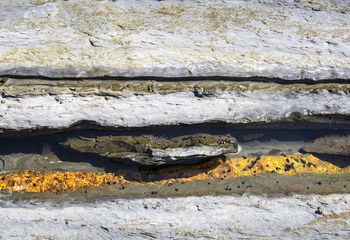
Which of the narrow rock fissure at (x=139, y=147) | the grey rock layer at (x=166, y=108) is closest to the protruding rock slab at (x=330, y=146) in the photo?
the narrow rock fissure at (x=139, y=147)

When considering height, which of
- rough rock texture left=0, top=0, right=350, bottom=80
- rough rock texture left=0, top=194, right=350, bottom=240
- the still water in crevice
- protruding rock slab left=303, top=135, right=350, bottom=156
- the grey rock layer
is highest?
rough rock texture left=0, top=0, right=350, bottom=80

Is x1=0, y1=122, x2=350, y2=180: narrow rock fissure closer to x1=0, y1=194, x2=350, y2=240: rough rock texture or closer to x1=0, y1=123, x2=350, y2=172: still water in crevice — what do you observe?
x1=0, y1=123, x2=350, y2=172: still water in crevice

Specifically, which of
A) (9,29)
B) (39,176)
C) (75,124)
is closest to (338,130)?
(75,124)

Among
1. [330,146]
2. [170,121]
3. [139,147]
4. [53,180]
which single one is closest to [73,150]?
[53,180]

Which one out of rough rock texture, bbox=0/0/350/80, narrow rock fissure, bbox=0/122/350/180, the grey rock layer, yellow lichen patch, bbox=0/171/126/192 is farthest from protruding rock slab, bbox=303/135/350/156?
yellow lichen patch, bbox=0/171/126/192

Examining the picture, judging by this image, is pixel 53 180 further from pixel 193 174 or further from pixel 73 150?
pixel 193 174
